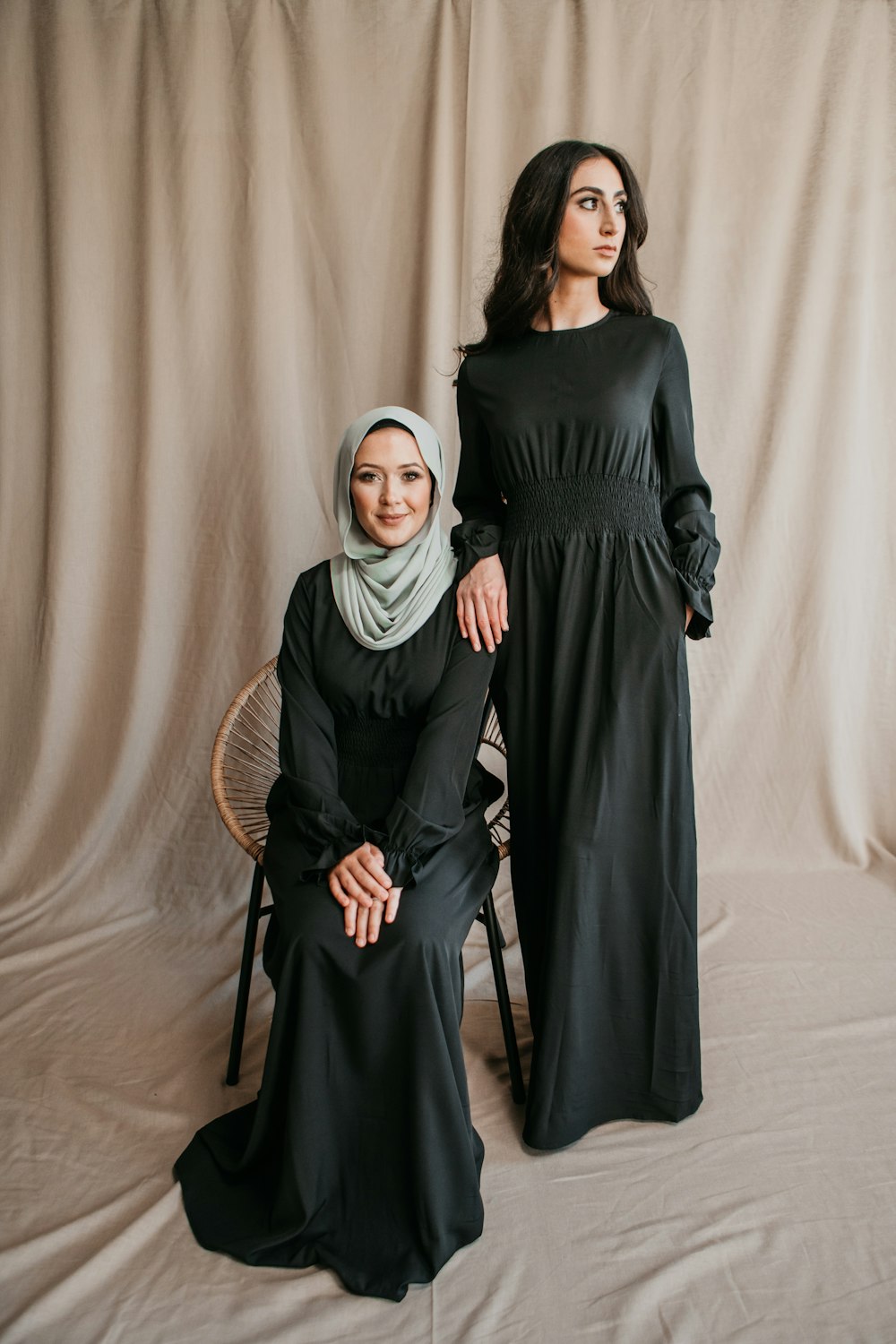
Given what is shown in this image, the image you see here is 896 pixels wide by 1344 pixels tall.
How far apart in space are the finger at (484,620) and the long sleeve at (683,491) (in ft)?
1.24

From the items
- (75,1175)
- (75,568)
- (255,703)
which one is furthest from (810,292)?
(75,1175)

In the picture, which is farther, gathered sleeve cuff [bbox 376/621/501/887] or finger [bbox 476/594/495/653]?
Result: finger [bbox 476/594/495/653]

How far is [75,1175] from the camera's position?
1.76 meters

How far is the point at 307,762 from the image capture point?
1830 mm

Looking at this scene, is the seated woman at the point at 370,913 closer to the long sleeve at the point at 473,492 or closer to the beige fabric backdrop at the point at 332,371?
the long sleeve at the point at 473,492

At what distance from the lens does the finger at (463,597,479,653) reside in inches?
74.1

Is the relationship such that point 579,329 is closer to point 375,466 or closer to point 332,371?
point 375,466

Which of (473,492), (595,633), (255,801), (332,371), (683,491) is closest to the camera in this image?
(595,633)

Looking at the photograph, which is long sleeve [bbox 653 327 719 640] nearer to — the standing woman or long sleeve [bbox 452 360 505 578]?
the standing woman

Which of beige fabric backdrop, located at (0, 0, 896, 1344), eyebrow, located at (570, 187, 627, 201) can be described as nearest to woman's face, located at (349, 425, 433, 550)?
eyebrow, located at (570, 187, 627, 201)

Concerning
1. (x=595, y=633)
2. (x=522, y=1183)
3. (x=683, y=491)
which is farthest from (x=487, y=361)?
(x=522, y=1183)

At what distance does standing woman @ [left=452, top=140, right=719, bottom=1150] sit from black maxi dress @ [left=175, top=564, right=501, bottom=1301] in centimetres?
17

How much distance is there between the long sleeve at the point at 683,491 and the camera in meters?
1.88

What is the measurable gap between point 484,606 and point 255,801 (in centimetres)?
84
